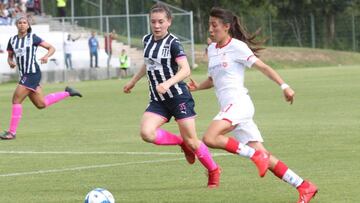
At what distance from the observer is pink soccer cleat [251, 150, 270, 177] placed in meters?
9.72

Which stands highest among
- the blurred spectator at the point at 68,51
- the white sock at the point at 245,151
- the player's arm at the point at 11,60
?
the white sock at the point at 245,151

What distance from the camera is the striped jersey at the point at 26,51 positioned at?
18422mm

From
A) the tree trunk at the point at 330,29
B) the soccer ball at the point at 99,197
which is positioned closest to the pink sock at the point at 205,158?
the soccer ball at the point at 99,197

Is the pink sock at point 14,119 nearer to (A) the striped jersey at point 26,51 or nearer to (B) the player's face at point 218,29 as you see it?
(A) the striped jersey at point 26,51

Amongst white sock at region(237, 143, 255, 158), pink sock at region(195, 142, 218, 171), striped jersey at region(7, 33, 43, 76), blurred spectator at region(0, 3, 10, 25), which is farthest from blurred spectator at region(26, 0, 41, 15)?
white sock at region(237, 143, 255, 158)

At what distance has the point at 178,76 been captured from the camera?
429 inches

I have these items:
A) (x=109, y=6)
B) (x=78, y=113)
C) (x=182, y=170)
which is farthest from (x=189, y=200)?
(x=109, y=6)

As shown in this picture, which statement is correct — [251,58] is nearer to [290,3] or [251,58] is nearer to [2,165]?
[2,165]

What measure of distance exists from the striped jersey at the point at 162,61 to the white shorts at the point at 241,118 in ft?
4.02

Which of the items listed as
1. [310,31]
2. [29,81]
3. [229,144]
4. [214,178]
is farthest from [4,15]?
[229,144]

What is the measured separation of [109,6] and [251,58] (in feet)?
152

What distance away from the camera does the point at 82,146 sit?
53.5 ft

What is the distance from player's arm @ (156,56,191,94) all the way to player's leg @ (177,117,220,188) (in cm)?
61

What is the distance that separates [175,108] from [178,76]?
597 mm
